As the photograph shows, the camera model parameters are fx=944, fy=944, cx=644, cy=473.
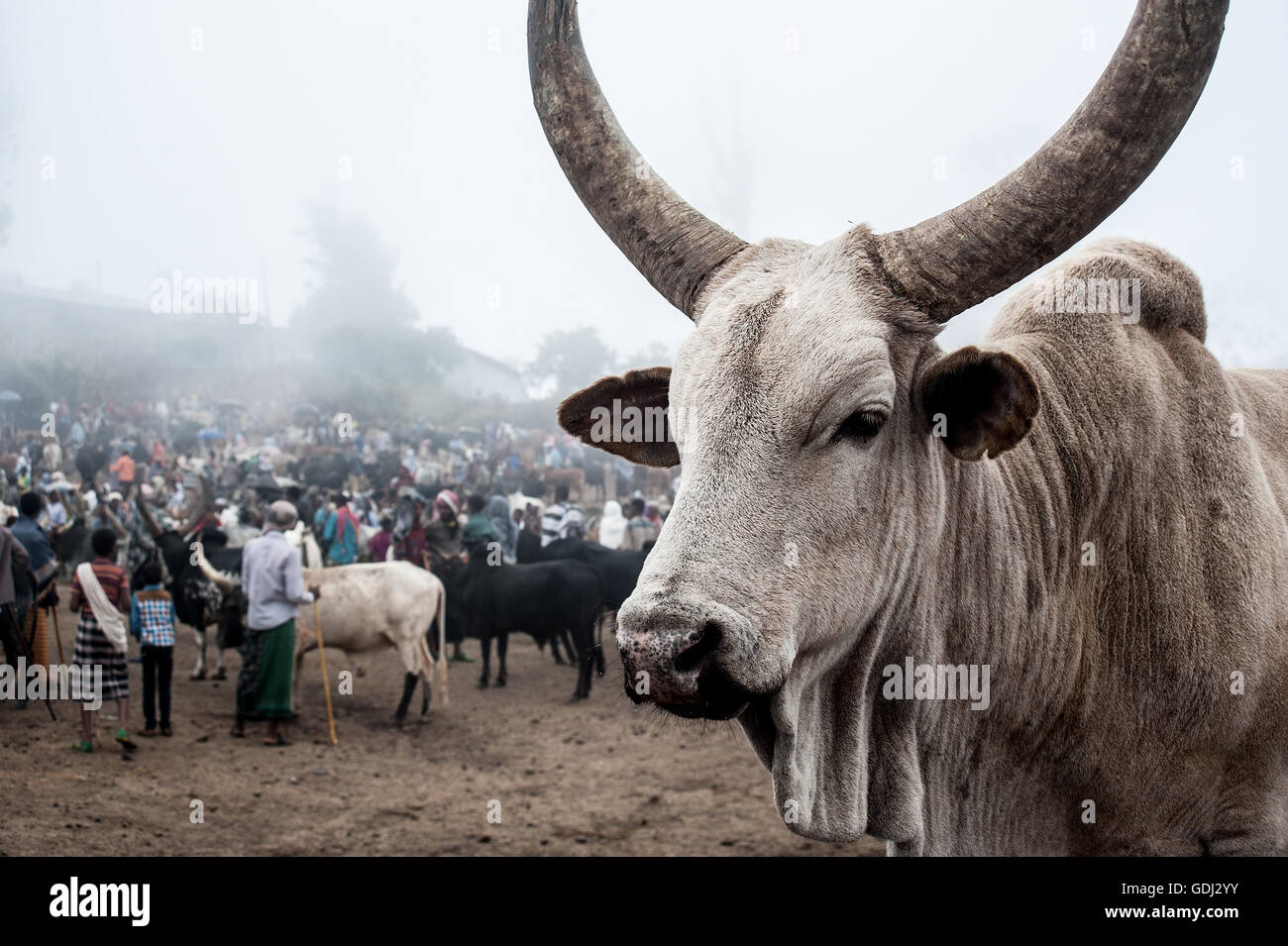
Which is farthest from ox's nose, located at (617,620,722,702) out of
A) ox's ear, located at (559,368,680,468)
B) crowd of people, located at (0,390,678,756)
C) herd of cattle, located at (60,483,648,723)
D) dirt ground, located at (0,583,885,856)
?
herd of cattle, located at (60,483,648,723)

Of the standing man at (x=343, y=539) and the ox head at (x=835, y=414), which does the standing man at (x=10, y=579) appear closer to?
the standing man at (x=343, y=539)

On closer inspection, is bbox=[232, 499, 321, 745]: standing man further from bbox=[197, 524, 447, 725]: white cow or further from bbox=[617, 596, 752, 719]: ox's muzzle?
bbox=[617, 596, 752, 719]: ox's muzzle

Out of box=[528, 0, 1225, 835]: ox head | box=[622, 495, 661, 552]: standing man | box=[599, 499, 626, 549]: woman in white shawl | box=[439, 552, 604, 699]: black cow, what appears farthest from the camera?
box=[599, 499, 626, 549]: woman in white shawl

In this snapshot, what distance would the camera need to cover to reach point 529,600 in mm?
13203

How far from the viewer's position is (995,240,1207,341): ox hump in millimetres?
3123

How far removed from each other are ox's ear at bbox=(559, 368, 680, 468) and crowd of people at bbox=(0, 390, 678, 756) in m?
7.26

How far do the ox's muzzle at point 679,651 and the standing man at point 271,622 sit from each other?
8620 millimetres

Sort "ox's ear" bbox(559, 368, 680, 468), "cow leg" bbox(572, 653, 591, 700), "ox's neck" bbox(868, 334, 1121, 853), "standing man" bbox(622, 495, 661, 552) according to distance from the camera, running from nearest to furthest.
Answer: "ox's neck" bbox(868, 334, 1121, 853) → "ox's ear" bbox(559, 368, 680, 468) → "cow leg" bbox(572, 653, 591, 700) → "standing man" bbox(622, 495, 661, 552)

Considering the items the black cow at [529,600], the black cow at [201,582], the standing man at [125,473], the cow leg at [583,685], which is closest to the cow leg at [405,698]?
the black cow at [529,600]

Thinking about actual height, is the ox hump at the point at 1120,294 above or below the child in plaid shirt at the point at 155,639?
above

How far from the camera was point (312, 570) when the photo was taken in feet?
37.6

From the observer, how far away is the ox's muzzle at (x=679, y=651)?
1.99 m

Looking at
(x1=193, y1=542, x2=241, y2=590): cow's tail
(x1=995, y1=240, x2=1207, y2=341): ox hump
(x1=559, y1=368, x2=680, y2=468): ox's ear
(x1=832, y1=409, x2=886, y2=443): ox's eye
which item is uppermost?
(x1=995, y1=240, x2=1207, y2=341): ox hump

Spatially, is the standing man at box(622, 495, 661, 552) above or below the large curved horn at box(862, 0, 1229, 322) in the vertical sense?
below
